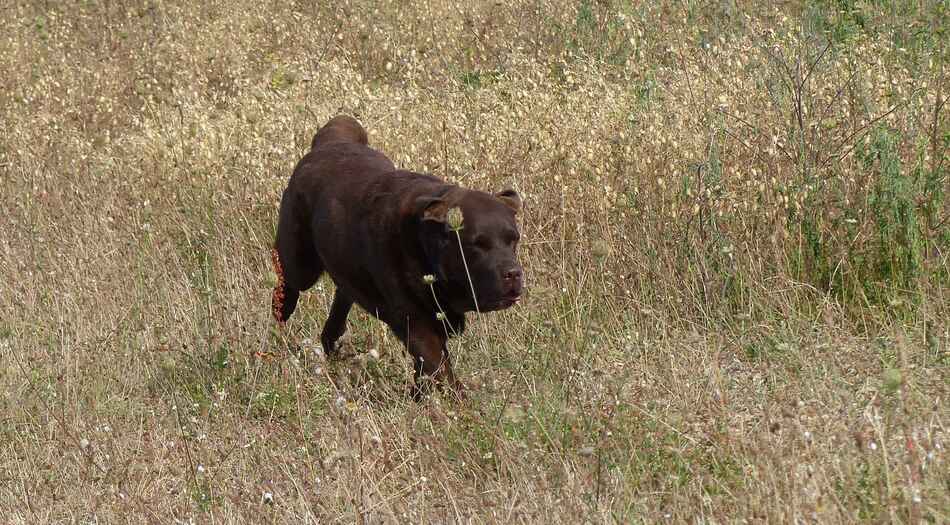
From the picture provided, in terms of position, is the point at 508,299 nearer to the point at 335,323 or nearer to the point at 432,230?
the point at 432,230

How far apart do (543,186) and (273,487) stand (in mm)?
2916

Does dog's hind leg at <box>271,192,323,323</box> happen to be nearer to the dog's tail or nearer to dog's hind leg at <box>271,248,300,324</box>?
dog's hind leg at <box>271,248,300,324</box>

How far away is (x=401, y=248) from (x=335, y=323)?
3.43 ft

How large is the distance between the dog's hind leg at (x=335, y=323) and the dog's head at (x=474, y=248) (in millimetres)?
1047

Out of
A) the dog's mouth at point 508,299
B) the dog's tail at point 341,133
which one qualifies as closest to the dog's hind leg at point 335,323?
the dog's tail at point 341,133

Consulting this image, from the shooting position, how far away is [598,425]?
430cm

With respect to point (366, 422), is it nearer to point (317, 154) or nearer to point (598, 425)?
point (598, 425)

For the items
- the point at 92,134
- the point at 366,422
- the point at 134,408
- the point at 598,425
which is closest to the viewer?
the point at 598,425

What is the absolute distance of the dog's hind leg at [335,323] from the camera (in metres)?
6.23

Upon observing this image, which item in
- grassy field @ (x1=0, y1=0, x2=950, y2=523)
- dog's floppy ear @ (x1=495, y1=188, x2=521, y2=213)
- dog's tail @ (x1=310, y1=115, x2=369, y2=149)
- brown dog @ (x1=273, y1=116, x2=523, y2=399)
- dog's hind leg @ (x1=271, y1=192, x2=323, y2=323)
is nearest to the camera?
grassy field @ (x1=0, y1=0, x2=950, y2=523)

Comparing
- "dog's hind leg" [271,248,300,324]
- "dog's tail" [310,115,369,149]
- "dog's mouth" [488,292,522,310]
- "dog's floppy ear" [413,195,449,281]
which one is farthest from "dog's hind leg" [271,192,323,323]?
"dog's mouth" [488,292,522,310]

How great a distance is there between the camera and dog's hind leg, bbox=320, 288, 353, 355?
623 centimetres

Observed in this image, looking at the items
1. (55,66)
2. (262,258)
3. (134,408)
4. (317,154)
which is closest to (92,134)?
(55,66)

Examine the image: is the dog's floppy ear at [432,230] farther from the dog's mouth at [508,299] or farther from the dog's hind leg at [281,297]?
the dog's hind leg at [281,297]
